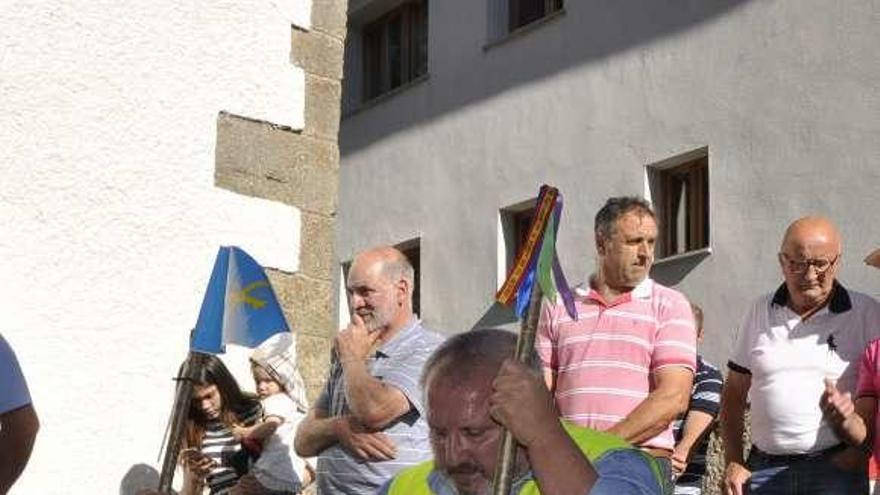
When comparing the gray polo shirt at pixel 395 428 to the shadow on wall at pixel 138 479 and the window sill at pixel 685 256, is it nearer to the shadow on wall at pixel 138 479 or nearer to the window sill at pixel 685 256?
the shadow on wall at pixel 138 479

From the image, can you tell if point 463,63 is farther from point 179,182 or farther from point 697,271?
point 179,182

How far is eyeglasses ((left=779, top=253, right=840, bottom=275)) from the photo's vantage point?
236 inches

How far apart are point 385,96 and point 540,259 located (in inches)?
641

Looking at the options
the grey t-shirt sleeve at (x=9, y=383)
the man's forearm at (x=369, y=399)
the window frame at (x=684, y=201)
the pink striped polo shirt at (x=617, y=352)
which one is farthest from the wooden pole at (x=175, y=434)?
the window frame at (x=684, y=201)

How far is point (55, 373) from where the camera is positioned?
20.9 ft

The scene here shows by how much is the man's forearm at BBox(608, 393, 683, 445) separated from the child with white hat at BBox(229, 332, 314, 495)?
1.68 meters

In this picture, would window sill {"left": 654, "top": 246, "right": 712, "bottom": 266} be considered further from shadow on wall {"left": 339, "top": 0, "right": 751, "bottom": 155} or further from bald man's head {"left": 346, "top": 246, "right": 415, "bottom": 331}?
bald man's head {"left": 346, "top": 246, "right": 415, "bottom": 331}

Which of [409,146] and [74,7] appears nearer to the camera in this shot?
[74,7]

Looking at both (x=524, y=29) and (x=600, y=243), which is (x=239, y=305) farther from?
(x=524, y=29)

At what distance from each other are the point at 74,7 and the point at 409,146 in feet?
40.4

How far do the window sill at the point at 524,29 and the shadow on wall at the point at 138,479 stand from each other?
10.8 m

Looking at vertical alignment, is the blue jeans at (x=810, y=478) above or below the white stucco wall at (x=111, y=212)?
below

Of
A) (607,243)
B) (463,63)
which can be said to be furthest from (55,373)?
(463,63)

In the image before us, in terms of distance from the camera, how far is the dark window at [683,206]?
15.0m
